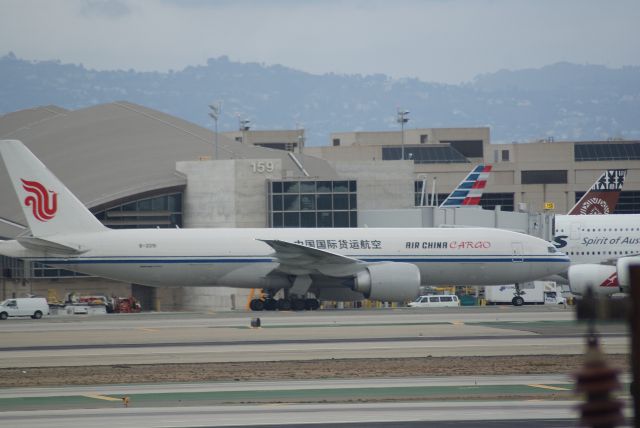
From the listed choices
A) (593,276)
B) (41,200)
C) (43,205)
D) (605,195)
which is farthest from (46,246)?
(605,195)

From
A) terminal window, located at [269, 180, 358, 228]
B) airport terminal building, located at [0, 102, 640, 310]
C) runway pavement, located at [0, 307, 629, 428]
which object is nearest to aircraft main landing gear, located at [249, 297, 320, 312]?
runway pavement, located at [0, 307, 629, 428]

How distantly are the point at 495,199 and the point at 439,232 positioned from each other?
6902 centimetres

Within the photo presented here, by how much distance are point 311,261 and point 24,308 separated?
14810mm

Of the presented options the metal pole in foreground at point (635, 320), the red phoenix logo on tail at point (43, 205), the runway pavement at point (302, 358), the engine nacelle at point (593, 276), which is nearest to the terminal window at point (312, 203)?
the runway pavement at point (302, 358)

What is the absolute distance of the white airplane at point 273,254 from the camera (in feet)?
158

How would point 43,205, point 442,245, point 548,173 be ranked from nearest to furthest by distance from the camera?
point 43,205
point 442,245
point 548,173

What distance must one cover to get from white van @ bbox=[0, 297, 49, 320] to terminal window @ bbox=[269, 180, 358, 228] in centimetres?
1970

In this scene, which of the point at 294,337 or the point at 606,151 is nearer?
the point at 294,337

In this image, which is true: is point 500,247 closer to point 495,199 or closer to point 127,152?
point 127,152

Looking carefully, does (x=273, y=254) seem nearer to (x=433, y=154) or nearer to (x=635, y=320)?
(x=635, y=320)

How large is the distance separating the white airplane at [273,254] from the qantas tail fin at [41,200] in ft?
0.15

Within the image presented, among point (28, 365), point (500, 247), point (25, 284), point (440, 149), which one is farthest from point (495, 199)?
point (28, 365)

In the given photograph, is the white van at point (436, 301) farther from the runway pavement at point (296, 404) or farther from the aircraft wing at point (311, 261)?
the runway pavement at point (296, 404)

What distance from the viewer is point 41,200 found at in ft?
162
